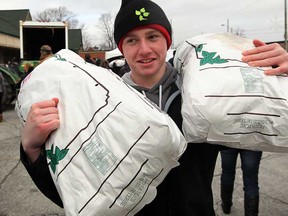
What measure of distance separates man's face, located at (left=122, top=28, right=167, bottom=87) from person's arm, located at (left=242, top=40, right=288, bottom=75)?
346 millimetres

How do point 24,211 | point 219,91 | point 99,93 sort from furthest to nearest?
point 24,211 → point 219,91 → point 99,93

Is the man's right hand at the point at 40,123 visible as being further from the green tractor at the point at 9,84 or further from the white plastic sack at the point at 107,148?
the green tractor at the point at 9,84

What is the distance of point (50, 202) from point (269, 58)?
3.20m

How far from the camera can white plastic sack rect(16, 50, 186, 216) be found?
1028 millimetres

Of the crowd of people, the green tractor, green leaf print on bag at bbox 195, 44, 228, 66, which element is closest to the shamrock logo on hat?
the crowd of people

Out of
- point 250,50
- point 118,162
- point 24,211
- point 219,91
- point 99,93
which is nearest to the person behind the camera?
point 118,162

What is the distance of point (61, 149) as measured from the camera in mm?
1094

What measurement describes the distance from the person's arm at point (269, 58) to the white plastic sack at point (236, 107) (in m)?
0.03

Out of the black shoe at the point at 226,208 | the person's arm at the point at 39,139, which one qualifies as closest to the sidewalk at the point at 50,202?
the black shoe at the point at 226,208

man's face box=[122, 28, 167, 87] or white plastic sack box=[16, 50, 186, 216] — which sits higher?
man's face box=[122, 28, 167, 87]

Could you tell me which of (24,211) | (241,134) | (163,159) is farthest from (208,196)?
(24,211)

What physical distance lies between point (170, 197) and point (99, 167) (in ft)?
1.50

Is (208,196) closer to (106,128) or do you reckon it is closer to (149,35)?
(106,128)

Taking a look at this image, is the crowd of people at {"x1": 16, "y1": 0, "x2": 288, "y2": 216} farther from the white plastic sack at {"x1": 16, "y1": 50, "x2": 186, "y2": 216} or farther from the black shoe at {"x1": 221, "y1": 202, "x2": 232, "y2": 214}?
the black shoe at {"x1": 221, "y1": 202, "x2": 232, "y2": 214}
